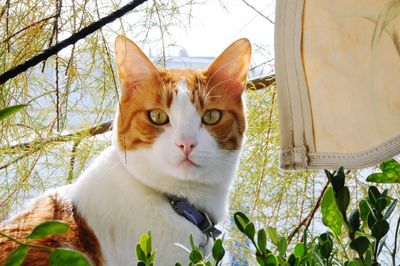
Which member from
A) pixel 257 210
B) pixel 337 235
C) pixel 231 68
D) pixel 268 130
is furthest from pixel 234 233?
pixel 337 235

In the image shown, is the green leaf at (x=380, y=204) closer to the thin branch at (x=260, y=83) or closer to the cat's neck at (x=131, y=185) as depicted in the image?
the cat's neck at (x=131, y=185)

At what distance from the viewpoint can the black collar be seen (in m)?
0.79

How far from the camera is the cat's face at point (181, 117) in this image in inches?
31.4

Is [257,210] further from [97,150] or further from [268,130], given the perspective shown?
[97,150]

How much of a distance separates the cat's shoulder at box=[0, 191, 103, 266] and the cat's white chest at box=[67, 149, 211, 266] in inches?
0.4

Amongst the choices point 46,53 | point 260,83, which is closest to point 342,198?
point 46,53

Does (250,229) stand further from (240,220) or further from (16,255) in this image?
(16,255)

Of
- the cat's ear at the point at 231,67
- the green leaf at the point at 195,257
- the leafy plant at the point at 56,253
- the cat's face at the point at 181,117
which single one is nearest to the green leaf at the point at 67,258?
the leafy plant at the point at 56,253

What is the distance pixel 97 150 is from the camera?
98 cm

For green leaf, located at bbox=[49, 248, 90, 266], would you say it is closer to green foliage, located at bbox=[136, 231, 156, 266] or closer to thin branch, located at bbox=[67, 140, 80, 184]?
green foliage, located at bbox=[136, 231, 156, 266]

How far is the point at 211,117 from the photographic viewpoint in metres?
0.87

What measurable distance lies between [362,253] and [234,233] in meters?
0.67

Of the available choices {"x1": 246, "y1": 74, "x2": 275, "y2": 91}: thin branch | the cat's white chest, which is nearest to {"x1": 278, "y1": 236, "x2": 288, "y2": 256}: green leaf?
the cat's white chest

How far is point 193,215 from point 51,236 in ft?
0.67
